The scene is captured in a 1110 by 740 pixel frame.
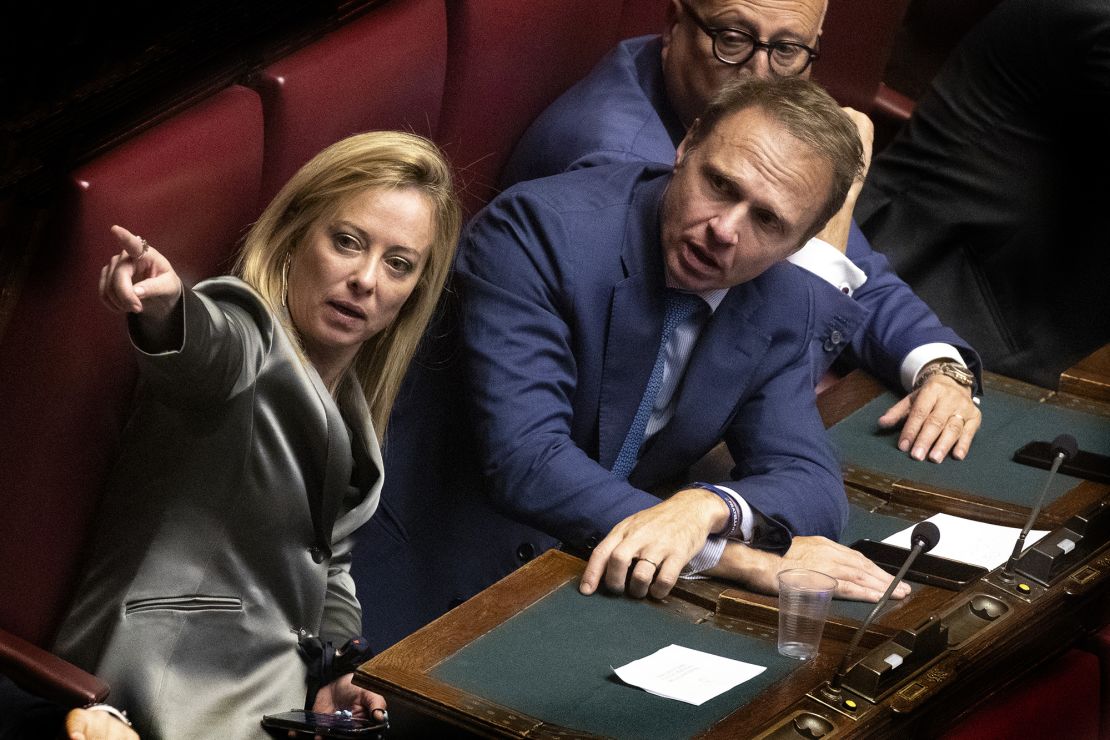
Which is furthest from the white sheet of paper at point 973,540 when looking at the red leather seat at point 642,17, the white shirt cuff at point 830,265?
the red leather seat at point 642,17

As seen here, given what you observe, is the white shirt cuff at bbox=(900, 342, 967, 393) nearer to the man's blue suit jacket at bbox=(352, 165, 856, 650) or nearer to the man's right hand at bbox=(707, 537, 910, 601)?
the man's blue suit jacket at bbox=(352, 165, 856, 650)

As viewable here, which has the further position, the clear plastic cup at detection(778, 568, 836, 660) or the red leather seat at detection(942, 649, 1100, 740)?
the red leather seat at detection(942, 649, 1100, 740)

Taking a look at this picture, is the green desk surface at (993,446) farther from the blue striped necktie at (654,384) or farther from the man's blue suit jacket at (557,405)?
the blue striped necktie at (654,384)

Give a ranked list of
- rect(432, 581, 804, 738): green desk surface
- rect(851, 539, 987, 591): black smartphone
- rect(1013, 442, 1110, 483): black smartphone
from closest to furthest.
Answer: rect(432, 581, 804, 738): green desk surface → rect(851, 539, 987, 591): black smartphone → rect(1013, 442, 1110, 483): black smartphone

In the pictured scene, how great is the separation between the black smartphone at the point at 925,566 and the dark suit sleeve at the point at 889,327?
58cm

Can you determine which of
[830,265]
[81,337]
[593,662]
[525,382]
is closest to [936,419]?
[830,265]

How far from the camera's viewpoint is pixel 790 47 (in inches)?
112

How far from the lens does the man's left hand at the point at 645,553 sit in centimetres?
235

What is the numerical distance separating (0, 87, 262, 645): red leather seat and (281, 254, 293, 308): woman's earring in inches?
2.7

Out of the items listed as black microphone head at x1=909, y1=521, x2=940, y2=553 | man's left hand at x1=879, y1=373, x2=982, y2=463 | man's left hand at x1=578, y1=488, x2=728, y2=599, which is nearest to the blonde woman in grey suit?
man's left hand at x1=578, y1=488, x2=728, y2=599

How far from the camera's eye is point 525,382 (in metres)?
2.42

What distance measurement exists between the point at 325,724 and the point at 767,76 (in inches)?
A: 52.0

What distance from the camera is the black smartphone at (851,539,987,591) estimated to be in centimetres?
266

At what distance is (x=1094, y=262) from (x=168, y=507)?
2302mm
